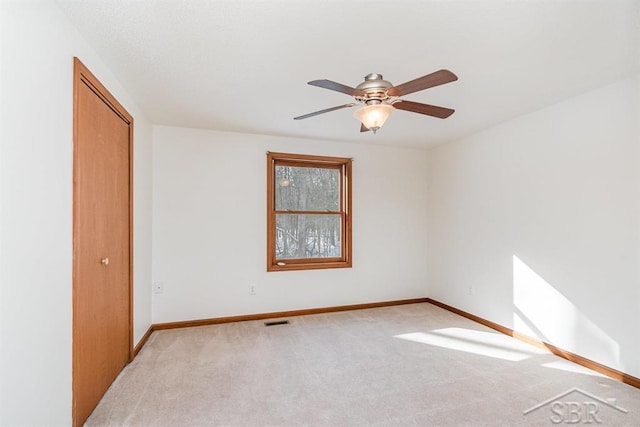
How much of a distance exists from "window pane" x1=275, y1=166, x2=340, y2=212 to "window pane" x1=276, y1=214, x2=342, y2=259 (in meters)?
0.14

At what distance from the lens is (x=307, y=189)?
14.1ft

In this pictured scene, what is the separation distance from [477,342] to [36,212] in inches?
143

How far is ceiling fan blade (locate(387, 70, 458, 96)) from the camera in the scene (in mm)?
1601

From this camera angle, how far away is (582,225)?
273 centimetres

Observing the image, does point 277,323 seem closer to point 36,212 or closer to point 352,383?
point 352,383

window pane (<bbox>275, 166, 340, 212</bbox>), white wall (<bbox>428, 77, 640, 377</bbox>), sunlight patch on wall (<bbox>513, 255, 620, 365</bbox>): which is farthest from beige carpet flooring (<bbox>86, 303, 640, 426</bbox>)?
window pane (<bbox>275, 166, 340, 212</bbox>)

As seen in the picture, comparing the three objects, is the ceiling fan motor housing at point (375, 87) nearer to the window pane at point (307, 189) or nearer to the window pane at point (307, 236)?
the window pane at point (307, 189)

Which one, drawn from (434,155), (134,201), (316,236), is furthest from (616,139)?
(134,201)

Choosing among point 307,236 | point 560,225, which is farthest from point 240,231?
point 560,225

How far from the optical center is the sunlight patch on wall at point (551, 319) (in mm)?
2574

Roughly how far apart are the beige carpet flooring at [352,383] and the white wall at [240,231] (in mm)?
510

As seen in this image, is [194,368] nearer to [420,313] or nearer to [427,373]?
[427,373]

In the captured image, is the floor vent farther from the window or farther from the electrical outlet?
the electrical outlet

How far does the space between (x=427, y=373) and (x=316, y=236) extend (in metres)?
2.25
